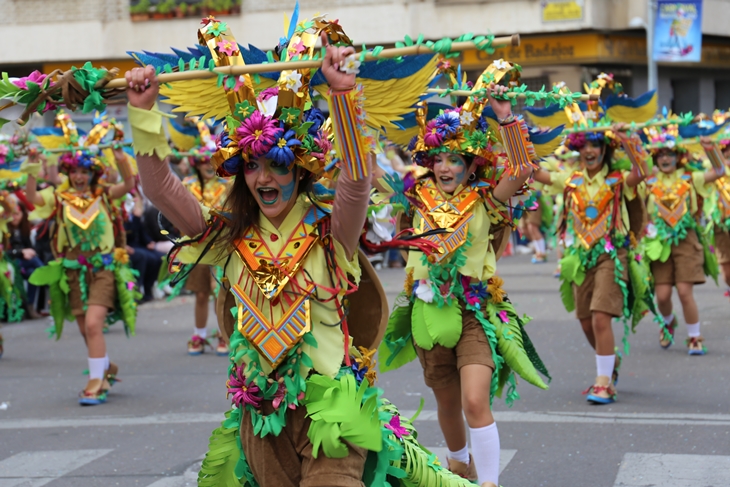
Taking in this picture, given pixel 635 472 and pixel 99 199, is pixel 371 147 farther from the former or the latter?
pixel 99 199

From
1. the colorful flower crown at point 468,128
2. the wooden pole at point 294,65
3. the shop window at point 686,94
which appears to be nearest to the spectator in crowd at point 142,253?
the colorful flower crown at point 468,128

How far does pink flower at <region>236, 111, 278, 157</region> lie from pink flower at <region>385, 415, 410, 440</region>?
1098mm

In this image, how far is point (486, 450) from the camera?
518 cm

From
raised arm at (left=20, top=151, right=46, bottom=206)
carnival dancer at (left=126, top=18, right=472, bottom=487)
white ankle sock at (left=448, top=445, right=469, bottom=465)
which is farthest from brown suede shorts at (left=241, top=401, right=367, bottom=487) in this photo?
raised arm at (left=20, top=151, right=46, bottom=206)

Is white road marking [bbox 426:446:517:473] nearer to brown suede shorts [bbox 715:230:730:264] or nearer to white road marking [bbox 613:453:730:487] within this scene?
white road marking [bbox 613:453:730:487]

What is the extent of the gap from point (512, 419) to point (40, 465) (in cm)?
308

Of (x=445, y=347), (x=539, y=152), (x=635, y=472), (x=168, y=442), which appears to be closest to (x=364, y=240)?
(x=445, y=347)

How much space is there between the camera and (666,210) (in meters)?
10.5

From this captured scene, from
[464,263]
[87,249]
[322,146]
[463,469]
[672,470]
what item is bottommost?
[672,470]

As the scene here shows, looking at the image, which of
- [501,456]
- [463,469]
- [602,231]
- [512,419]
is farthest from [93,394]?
[602,231]

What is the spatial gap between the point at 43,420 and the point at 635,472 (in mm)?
4343

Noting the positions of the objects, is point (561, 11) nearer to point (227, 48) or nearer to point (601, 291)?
point (601, 291)

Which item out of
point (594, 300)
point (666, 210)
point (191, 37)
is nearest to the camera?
point (594, 300)

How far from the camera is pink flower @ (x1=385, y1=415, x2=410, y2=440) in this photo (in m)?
4.00
